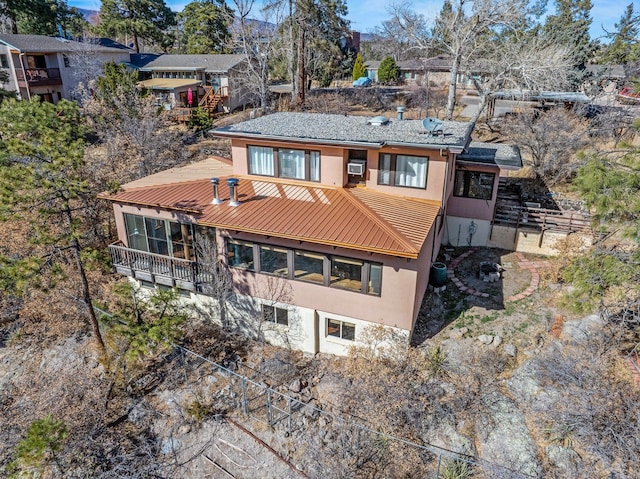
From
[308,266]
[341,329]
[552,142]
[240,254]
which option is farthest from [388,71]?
[341,329]

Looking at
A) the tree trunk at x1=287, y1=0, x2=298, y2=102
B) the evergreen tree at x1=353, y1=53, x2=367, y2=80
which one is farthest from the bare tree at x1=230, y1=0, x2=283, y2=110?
the evergreen tree at x1=353, y1=53, x2=367, y2=80

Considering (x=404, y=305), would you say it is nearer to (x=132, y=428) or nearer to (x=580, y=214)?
(x=132, y=428)

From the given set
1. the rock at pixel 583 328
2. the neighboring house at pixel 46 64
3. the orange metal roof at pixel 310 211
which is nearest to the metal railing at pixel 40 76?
the neighboring house at pixel 46 64

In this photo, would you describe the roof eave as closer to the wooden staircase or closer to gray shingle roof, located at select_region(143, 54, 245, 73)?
the wooden staircase

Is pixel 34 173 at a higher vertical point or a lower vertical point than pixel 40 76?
lower

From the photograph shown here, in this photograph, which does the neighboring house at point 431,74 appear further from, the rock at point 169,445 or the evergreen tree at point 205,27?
the rock at point 169,445

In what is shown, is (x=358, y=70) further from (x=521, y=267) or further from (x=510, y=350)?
(x=510, y=350)

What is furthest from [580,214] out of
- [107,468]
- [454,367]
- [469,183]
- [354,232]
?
[107,468]
